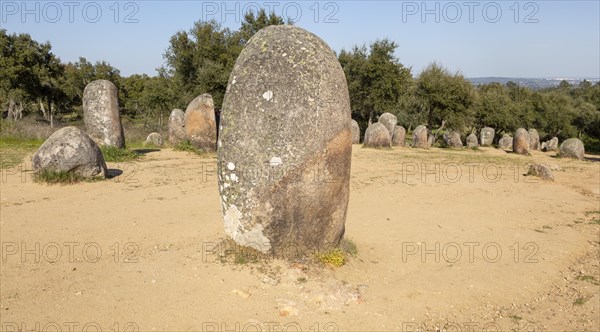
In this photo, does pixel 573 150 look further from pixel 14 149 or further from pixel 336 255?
pixel 14 149

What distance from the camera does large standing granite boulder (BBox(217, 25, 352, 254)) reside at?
5.92 metres

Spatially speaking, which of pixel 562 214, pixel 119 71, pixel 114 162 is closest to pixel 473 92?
pixel 562 214

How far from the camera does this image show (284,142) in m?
5.90

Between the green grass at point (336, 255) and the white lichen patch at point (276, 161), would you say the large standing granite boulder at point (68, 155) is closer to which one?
the white lichen patch at point (276, 161)

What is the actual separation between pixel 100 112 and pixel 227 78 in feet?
39.9

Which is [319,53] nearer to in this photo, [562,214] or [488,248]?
[488,248]

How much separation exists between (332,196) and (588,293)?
422cm

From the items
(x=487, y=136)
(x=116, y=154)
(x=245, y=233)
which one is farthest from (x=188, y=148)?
(x=487, y=136)

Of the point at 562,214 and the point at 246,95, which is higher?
the point at 246,95

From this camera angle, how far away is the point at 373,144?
2486 cm

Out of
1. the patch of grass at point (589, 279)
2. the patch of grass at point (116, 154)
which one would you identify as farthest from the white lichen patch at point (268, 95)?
the patch of grass at point (116, 154)

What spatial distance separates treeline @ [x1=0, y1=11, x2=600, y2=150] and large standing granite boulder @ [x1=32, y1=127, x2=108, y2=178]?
17079 millimetres

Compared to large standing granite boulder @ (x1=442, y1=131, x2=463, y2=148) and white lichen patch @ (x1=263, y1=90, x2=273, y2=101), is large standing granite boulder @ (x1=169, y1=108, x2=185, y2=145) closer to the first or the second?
white lichen patch @ (x1=263, y1=90, x2=273, y2=101)

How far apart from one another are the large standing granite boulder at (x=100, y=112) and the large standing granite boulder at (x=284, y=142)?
39.6 ft
